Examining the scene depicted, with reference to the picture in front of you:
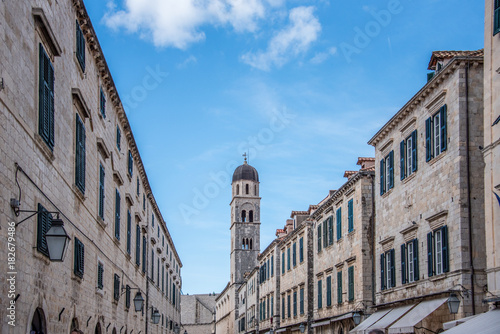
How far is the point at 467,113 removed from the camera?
20406 millimetres

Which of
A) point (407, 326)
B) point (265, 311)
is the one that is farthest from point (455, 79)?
point (265, 311)

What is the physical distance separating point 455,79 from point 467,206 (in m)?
3.92

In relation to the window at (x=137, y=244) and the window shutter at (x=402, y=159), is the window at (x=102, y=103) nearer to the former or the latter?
the window at (x=137, y=244)

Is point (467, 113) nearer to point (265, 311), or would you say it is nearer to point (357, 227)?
point (357, 227)

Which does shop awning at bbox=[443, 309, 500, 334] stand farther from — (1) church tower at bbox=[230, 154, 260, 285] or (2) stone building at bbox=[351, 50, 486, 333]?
(1) church tower at bbox=[230, 154, 260, 285]

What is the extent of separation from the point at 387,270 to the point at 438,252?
518cm

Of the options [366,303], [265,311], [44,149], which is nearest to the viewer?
[44,149]

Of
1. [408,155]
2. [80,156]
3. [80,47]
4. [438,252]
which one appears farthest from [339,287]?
[80,47]

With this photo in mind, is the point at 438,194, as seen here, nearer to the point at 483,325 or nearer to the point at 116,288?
the point at 483,325

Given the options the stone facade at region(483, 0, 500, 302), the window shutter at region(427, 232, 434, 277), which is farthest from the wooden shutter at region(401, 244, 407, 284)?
the stone facade at region(483, 0, 500, 302)

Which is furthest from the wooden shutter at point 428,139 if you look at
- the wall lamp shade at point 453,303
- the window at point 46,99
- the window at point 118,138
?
the window at point 46,99

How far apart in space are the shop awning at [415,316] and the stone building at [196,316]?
4071 inches

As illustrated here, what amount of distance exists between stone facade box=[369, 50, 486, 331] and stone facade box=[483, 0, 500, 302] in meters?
1.70

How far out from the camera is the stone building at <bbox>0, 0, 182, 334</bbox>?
35.1 ft
